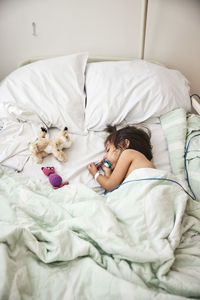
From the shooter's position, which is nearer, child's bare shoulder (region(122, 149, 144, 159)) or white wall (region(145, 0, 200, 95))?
child's bare shoulder (region(122, 149, 144, 159))

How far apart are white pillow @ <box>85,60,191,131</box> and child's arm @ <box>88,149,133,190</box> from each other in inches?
12.7

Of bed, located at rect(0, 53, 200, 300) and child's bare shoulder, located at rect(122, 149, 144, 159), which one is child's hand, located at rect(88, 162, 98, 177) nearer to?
bed, located at rect(0, 53, 200, 300)

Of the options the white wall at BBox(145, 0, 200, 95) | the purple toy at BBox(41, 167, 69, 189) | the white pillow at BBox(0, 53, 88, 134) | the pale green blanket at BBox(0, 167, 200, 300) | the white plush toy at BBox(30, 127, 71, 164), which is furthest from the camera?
the white wall at BBox(145, 0, 200, 95)

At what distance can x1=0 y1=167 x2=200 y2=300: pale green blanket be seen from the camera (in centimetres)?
62

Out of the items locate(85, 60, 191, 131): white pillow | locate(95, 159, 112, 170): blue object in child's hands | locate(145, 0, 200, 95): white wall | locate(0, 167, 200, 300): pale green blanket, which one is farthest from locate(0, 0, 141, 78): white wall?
locate(0, 167, 200, 300): pale green blanket

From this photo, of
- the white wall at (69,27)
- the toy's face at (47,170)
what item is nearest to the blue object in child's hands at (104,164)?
the toy's face at (47,170)

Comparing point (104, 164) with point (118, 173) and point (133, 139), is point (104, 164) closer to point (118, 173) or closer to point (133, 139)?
point (118, 173)

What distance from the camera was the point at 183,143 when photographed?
1.23 meters

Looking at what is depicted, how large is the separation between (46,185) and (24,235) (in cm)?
37

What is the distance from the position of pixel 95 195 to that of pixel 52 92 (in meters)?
0.78

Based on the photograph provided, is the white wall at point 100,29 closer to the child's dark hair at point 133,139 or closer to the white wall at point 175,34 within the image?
the white wall at point 175,34

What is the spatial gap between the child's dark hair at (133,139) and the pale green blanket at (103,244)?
0.31 m

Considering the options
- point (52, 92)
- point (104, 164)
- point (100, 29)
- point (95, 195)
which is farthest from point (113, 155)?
point (100, 29)

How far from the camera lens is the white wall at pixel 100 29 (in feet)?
5.07
